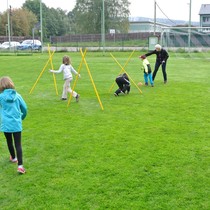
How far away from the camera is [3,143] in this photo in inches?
310

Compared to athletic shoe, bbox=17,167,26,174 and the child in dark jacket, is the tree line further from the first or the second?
athletic shoe, bbox=17,167,26,174

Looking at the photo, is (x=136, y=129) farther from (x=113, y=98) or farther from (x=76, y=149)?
(x=113, y=98)

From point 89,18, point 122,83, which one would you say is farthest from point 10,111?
point 89,18

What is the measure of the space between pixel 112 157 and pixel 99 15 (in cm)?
7584

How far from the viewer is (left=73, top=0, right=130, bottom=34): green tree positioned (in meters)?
80.1

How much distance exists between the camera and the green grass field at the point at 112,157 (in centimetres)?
521

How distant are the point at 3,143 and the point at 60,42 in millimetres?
57251

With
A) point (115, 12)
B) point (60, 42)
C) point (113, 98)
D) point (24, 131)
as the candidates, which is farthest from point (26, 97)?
point (115, 12)

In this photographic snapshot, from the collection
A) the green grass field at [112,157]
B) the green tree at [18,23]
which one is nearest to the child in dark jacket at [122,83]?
the green grass field at [112,157]

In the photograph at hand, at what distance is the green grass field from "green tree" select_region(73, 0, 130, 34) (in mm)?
70169

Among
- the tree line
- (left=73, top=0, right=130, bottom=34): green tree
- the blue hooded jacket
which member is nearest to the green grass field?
the blue hooded jacket

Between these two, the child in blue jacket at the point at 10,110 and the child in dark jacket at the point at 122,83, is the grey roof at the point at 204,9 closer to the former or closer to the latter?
the child in dark jacket at the point at 122,83

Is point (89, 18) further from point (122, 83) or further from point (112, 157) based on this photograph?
point (112, 157)

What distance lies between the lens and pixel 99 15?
7981 cm
